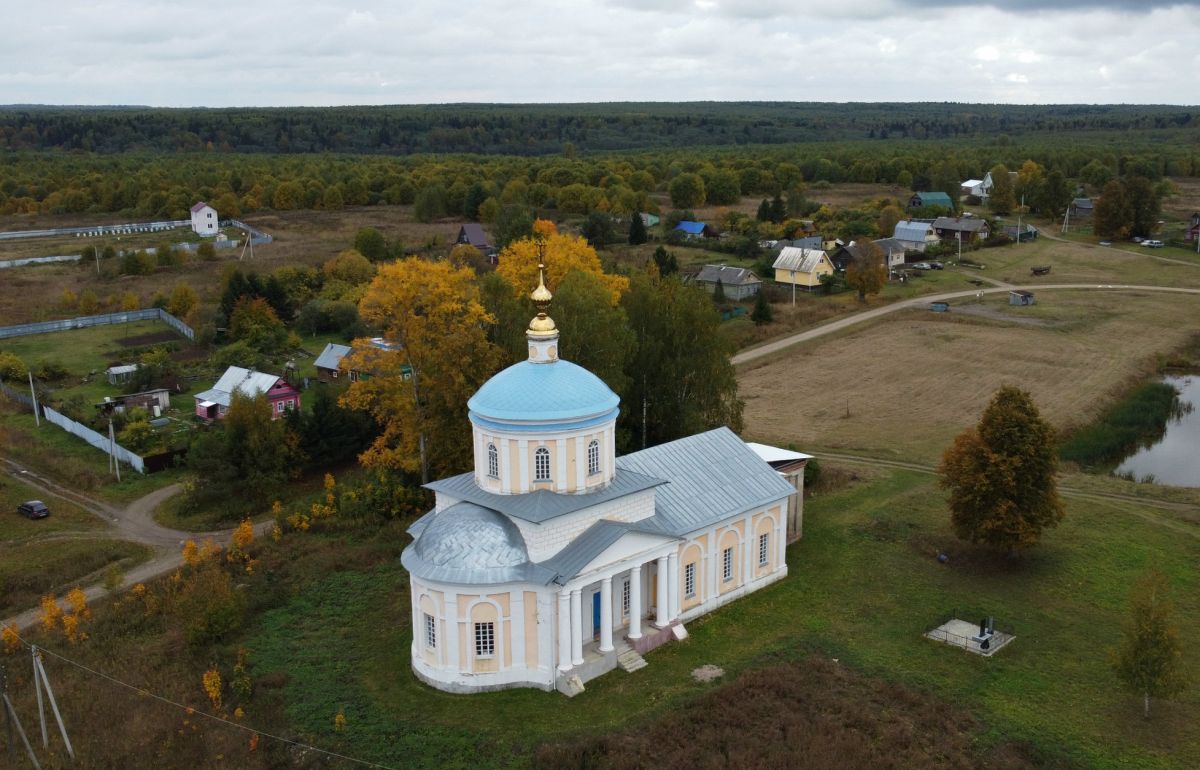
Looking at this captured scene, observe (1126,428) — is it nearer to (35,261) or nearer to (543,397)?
(543,397)

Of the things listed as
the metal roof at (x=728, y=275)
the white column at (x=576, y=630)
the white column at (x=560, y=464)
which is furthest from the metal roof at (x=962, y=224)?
the white column at (x=576, y=630)

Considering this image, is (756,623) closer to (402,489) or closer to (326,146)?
(402,489)

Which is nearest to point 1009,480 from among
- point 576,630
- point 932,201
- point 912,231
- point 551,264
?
point 576,630

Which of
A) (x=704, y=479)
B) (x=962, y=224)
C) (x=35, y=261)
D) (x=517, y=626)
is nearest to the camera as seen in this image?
(x=517, y=626)

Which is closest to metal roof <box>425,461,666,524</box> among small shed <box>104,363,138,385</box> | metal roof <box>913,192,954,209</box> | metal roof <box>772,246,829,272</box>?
small shed <box>104,363,138,385</box>

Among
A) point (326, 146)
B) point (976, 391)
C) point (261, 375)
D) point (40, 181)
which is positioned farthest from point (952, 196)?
point (326, 146)

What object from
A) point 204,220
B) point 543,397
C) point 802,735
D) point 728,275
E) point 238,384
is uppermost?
point 543,397
